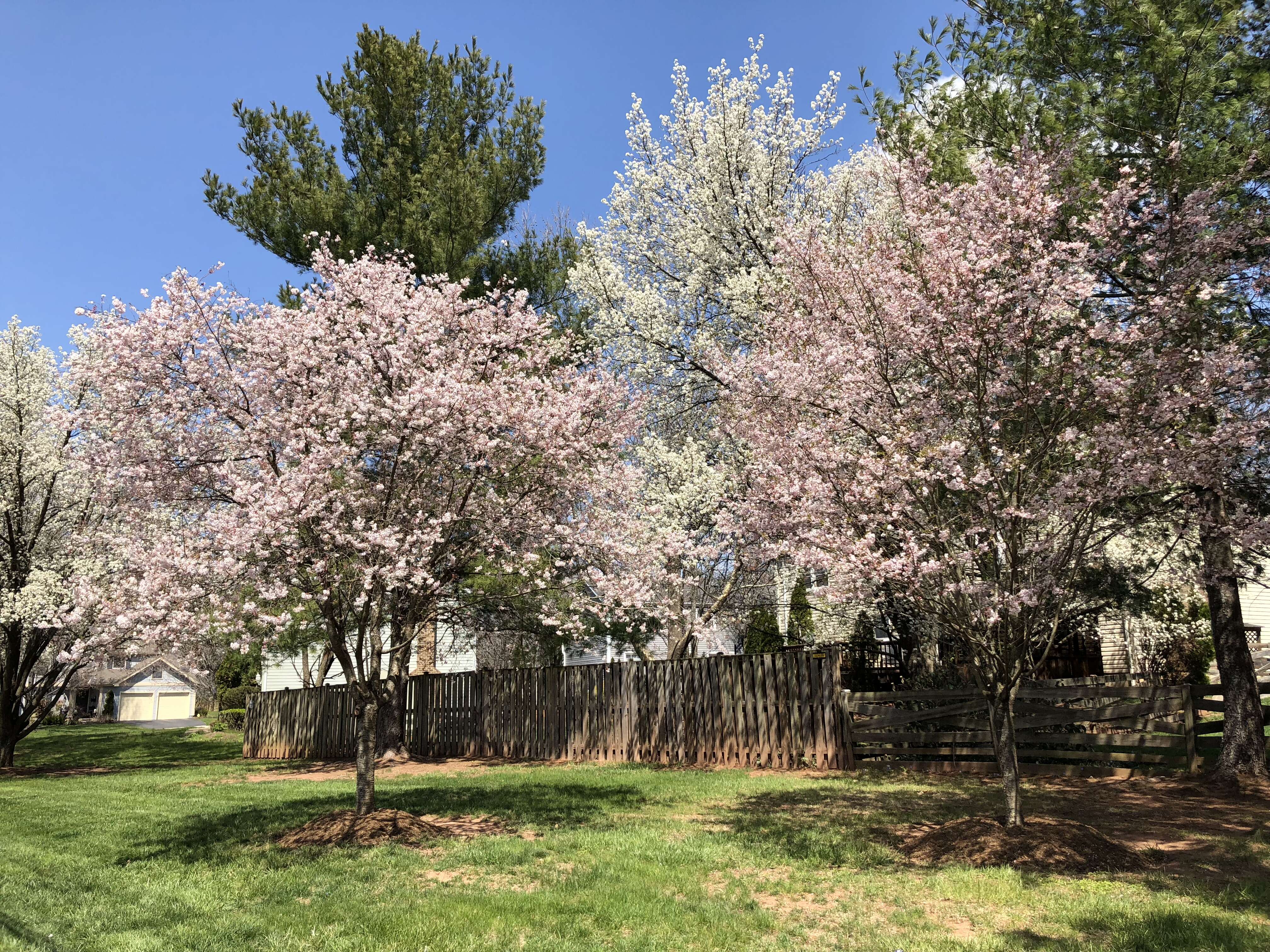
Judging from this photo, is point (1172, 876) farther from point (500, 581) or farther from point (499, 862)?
point (500, 581)

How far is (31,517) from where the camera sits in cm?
1844

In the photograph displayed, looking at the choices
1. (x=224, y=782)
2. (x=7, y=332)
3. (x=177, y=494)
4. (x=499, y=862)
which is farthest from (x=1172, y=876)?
(x=7, y=332)

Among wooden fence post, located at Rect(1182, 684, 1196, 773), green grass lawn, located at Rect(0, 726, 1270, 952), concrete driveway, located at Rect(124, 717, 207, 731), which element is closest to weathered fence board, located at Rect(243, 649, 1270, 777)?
wooden fence post, located at Rect(1182, 684, 1196, 773)

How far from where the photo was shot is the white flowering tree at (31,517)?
17.3 metres

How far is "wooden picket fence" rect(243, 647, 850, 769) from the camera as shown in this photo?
541 inches

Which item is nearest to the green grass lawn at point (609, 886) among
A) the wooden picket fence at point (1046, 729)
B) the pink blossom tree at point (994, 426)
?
the wooden picket fence at point (1046, 729)

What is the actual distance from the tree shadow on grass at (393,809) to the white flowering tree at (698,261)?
6321mm

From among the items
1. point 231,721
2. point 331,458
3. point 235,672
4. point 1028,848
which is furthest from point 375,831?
point 235,672

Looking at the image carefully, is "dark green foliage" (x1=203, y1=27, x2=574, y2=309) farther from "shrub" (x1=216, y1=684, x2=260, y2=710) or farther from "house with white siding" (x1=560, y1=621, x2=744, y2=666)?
"shrub" (x1=216, y1=684, x2=260, y2=710)

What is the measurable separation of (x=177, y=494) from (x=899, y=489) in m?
7.39

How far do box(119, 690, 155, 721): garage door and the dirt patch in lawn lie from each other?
160ft

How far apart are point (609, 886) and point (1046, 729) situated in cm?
856

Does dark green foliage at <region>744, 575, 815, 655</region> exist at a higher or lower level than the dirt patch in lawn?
higher

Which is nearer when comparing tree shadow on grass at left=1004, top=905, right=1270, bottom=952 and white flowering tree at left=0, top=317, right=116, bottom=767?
tree shadow on grass at left=1004, top=905, right=1270, bottom=952
